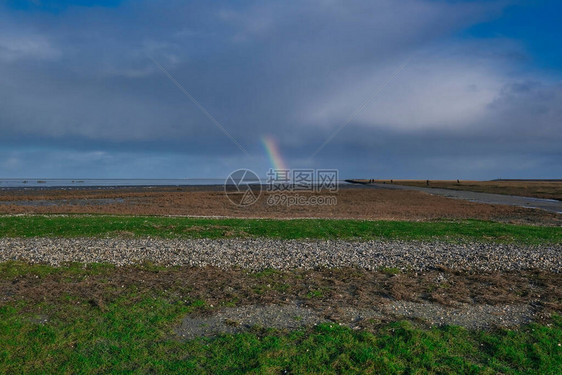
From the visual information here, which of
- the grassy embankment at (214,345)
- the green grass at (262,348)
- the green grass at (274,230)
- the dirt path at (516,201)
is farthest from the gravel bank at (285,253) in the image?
the dirt path at (516,201)

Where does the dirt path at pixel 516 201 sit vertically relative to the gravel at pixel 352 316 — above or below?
above

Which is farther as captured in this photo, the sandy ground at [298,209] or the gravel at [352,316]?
the sandy ground at [298,209]

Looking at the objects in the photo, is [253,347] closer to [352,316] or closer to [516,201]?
[352,316]

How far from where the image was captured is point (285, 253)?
1945cm

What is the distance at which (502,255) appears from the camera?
64.1 feet

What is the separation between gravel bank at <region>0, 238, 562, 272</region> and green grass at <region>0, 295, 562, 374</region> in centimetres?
671

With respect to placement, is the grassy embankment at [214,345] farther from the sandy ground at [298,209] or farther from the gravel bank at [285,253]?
the sandy ground at [298,209]

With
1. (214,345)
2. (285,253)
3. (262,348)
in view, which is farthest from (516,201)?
(214,345)

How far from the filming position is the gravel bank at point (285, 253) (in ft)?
56.4

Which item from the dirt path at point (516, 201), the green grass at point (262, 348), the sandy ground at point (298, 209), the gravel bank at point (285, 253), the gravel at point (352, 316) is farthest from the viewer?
the dirt path at point (516, 201)

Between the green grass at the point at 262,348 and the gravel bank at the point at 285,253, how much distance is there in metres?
6.71

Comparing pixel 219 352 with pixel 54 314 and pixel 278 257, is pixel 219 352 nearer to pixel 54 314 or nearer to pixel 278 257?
pixel 54 314

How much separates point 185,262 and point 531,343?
12.6m

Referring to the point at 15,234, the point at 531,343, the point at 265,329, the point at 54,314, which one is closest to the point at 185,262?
the point at 54,314
